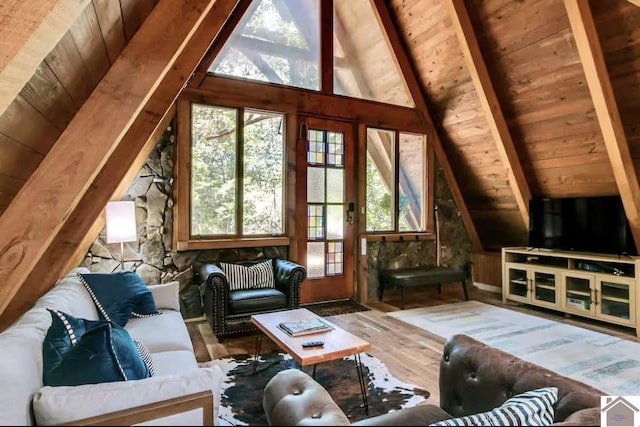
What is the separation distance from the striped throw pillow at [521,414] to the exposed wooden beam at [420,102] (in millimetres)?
4653

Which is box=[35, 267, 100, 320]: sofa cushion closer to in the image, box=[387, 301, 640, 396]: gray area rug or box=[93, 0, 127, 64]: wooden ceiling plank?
box=[93, 0, 127, 64]: wooden ceiling plank

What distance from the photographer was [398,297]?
518 centimetres

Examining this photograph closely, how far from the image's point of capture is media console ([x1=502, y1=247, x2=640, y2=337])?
3.70m

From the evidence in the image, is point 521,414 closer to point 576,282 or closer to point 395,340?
point 395,340

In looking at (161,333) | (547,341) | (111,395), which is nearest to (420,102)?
(547,341)

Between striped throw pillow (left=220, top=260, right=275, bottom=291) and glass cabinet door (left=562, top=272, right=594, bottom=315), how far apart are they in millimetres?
3426

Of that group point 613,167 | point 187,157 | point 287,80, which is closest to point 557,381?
point 613,167

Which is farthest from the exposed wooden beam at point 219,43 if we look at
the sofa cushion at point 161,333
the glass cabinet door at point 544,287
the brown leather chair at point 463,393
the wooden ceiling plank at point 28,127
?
the glass cabinet door at point 544,287

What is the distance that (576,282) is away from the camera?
13.6 ft

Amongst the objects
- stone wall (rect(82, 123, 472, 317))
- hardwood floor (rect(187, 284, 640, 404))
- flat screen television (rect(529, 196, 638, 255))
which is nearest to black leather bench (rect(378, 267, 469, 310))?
hardwood floor (rect(187, 284, 640, 404))

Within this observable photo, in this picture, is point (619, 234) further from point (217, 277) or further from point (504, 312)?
point (217, 277)

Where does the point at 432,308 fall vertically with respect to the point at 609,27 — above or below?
below

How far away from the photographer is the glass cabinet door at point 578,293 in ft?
13.0

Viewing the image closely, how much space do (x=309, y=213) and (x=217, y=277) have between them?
1739mm
